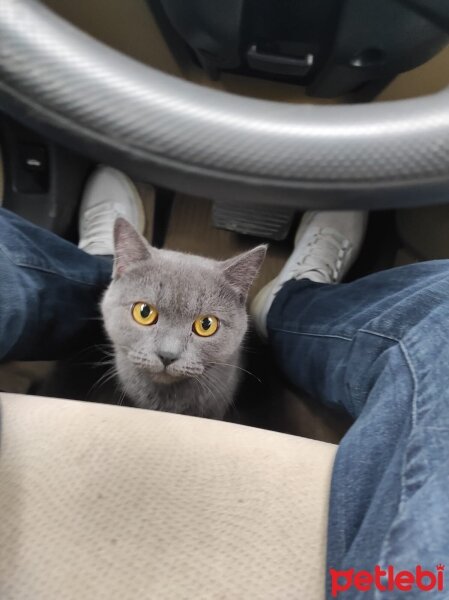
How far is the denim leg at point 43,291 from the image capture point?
2.30ft

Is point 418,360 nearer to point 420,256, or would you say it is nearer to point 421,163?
point 421,163

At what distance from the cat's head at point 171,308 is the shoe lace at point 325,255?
0.32m

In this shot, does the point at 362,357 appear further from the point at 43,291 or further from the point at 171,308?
the point at 43,291

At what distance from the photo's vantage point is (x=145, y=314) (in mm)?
776

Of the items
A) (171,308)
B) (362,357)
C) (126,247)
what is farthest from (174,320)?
(362,357)

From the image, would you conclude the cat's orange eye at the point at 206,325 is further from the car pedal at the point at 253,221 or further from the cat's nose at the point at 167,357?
the car pedal at the point at 253,221

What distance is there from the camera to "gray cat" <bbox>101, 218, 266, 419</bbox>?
75 centimetres

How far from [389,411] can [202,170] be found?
1.16 feet

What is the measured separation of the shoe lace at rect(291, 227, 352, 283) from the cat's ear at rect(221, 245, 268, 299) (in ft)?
0.94

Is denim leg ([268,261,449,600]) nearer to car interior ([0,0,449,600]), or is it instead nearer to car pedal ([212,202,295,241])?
car interior ([0,0,449,600])

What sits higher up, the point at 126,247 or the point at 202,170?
the point at 202,170

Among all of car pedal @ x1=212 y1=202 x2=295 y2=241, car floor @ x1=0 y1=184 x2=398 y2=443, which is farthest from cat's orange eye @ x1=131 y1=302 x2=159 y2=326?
car pedal @ x1=212 y1=202 x2=295 y2=241

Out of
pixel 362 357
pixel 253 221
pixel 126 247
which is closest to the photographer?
pixel 362 357

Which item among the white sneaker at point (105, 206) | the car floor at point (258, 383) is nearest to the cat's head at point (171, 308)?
the car floor at point (258, 383)
